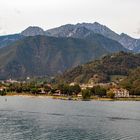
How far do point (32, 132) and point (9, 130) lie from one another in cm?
696

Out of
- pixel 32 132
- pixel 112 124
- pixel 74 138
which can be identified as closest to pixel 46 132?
pixel 32 132

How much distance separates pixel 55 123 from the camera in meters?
134

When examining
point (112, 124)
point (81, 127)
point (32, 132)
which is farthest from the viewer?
point (112, 124)

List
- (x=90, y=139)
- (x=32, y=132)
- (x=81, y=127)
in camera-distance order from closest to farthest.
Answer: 1. (x=90, y=139)
2. (x=32, y=132)
3. (x=81, y=127)

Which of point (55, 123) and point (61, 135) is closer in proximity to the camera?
point (61, 135)

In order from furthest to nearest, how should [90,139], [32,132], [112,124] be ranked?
[112,124], [32,132], [90,139]

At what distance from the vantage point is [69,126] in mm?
125938

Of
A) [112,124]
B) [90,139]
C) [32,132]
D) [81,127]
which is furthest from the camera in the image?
[112,124]

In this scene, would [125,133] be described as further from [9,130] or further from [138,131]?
[9,130]

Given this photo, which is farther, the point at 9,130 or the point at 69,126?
the point at 69,126

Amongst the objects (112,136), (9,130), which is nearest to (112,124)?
(112,136)

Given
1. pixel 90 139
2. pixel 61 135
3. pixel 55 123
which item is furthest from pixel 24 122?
pixel 90 139

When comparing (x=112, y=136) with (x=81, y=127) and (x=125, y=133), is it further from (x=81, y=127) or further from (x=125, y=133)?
(x=81, y=127)

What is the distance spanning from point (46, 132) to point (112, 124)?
29500 millimetres
